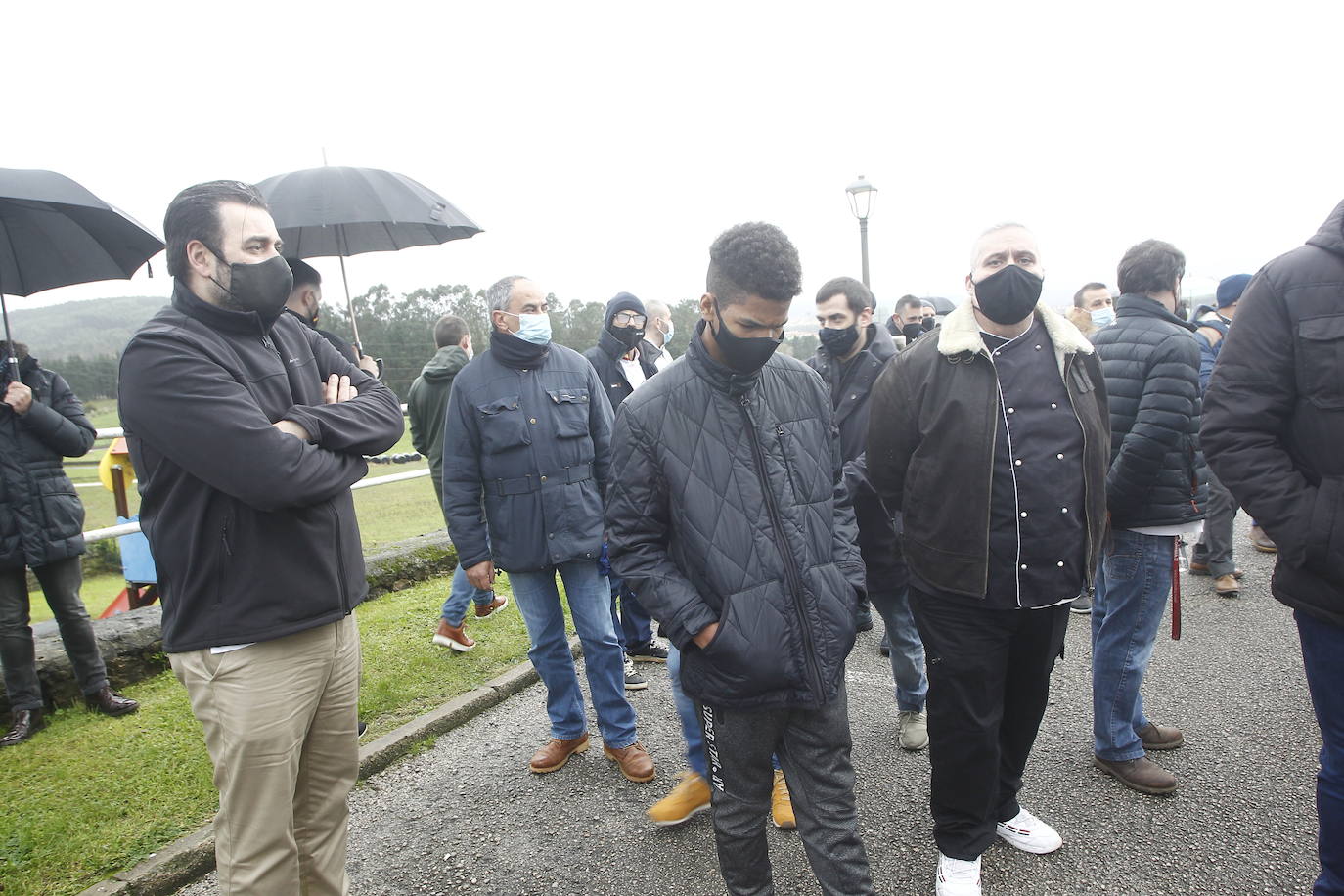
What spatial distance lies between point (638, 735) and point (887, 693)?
4.57ft

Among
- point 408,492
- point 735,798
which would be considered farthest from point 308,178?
point 408,492

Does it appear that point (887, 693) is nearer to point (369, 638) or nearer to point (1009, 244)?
point (1009, 244)

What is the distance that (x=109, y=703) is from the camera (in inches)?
155

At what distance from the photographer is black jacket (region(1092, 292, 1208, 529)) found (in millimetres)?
3104

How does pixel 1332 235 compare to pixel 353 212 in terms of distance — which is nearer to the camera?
pixel 1332 235

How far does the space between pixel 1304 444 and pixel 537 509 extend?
2.76m

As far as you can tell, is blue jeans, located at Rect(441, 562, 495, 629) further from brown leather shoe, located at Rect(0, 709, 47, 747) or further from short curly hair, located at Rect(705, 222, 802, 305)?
short curly hair, located at Rect(705, 222, 802, 305)

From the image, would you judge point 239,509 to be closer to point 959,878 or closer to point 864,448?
point 959,878

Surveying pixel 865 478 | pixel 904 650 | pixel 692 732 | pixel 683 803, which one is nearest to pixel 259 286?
pixel 692 732

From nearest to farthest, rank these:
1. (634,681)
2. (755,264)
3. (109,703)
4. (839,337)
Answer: (755,264), (839,337), (109,703), (634,681)

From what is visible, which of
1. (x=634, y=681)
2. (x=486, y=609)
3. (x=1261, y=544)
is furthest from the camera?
(x=1261, y=544)

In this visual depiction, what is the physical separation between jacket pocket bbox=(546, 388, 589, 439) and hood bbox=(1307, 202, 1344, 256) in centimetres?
272

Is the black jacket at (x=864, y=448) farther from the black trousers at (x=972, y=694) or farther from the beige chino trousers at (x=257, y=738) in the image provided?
the beige chino trousers at (x=257, y=738)

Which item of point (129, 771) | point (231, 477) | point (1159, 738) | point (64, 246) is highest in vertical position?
point (64, 246)
